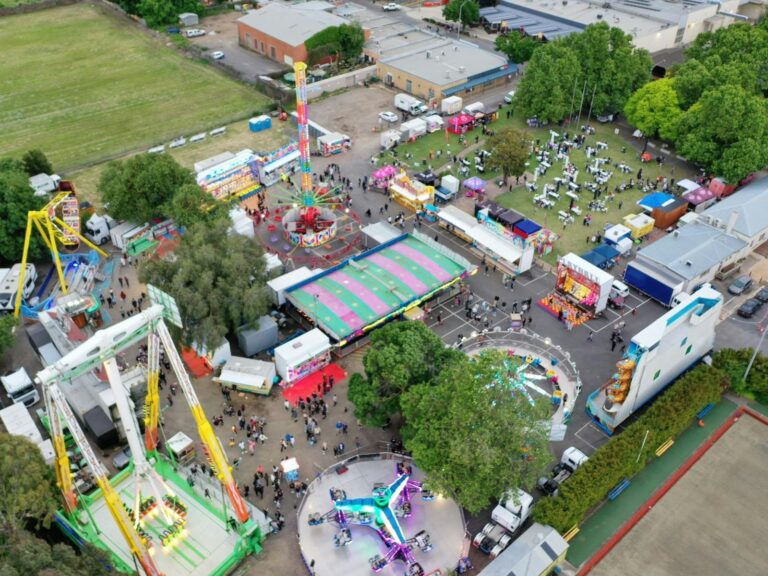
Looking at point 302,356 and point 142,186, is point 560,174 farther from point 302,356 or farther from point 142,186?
point 142,186

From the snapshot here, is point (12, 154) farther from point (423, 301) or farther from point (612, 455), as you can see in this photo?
point (612, 455)

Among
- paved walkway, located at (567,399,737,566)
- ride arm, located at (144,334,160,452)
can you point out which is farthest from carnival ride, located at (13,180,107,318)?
paved walkway, located at (567,399,737,566)

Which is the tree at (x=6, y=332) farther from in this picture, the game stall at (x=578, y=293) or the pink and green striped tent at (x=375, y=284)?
the game stall at (x=578, y=293)

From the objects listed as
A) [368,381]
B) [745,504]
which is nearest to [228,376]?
[368,381]

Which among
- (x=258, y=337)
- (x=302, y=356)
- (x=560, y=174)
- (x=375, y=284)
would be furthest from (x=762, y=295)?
(x=258, y=337)

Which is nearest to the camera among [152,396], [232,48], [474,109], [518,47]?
[152,396]

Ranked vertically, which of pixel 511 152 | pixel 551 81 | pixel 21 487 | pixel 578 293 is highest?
pixel 551 81

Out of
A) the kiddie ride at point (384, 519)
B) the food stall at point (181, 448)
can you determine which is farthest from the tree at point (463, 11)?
the kiddie ride at point (384, 519)
